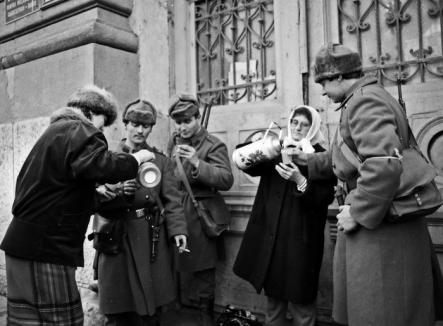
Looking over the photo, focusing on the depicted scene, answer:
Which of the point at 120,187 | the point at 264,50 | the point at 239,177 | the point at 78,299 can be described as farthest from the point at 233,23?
the point at 78,299

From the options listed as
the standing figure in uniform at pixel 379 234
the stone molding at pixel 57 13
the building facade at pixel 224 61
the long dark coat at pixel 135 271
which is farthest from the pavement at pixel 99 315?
the stone molding at pixel 57 13

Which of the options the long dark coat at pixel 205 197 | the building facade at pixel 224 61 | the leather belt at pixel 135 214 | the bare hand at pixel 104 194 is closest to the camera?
the bare hand at pixel 104 194

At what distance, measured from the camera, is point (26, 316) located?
232 centimetres

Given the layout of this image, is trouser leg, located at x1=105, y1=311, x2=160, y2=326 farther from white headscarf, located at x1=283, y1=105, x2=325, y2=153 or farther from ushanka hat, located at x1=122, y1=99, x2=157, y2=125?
white headscarf, located at x1=283, y1=105, x2=325, y2=153

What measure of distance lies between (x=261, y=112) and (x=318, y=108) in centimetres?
51

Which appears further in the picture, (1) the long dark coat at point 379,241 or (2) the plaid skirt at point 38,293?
(2) the plaid skirt at point 38,293

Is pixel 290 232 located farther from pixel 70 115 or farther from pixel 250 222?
pixel 70 115

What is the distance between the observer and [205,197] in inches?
140

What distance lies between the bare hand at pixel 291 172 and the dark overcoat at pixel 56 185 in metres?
1.02

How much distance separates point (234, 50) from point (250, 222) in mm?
1733

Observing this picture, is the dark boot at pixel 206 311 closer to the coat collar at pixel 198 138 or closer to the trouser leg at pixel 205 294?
the trouser leg at pixel 205 294

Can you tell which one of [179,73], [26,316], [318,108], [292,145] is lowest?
[26,316]

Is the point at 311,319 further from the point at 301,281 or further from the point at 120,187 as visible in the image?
the point at 120,187

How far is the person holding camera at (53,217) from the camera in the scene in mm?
2273
